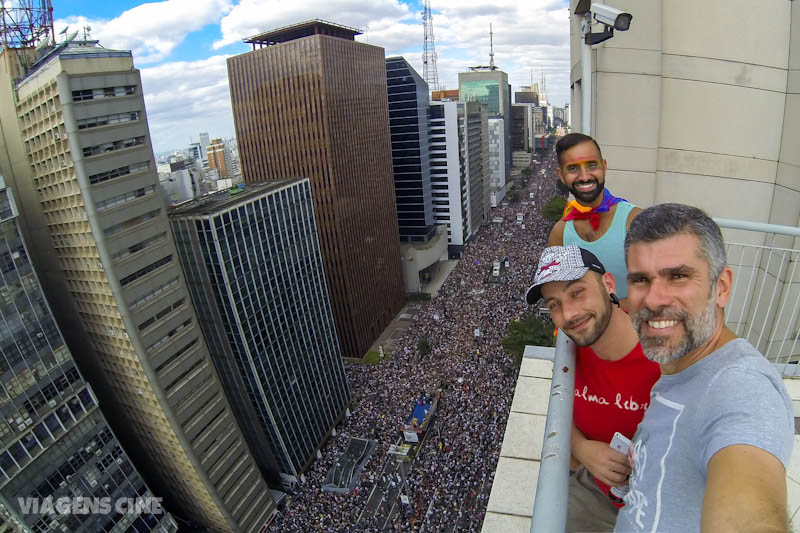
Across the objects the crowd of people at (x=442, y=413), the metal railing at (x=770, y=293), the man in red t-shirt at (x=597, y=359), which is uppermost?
the man in red t-shirt at (x=597, y=359)

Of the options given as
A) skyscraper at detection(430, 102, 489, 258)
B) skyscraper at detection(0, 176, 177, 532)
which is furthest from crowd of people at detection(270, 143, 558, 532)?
skyscraper at detection(430, 102, 489, 258)

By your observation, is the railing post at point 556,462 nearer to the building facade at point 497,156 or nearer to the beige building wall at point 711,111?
the beige building wall at point 711,111

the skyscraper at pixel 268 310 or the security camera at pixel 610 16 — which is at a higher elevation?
the security camera at pixel 610 16

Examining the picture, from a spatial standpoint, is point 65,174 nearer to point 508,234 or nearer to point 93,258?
point 93,258

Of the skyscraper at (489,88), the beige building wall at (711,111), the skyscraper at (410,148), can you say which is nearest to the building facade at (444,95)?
the skyscraper at (489,88)

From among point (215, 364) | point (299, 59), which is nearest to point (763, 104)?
point (215, 364)

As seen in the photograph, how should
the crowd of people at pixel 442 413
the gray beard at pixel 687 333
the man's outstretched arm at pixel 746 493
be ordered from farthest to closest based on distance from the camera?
1. the crowd of people at pixel 442 413
2. the gray beard at pixel 687 333
3. the man's outstretched arm at pixel 746 493
